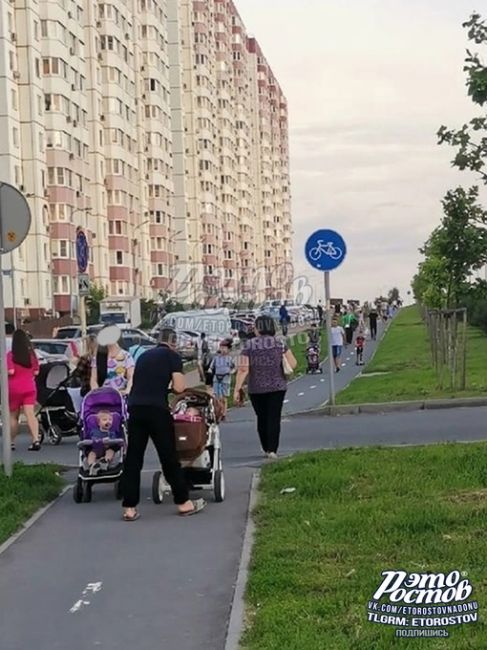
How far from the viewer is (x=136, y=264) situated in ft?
326

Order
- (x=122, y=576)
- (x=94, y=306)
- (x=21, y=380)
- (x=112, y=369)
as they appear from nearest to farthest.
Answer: (x=122, y=576) < (x=112, y=369) < (x=21, y=380) < (x=94, y=306)

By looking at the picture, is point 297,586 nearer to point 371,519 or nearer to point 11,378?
point 371,519

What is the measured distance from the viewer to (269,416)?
44.1 feet

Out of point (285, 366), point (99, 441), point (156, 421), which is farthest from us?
point (285, 366)

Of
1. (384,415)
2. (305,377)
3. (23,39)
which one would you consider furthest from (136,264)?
(384,415)

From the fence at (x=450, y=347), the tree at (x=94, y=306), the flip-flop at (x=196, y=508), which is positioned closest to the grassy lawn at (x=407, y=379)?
the fence at (x=450, y=347)

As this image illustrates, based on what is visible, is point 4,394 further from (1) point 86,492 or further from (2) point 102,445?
(1) point 86,492

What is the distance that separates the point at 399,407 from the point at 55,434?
5625mm

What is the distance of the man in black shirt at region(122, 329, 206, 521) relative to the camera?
10031mm

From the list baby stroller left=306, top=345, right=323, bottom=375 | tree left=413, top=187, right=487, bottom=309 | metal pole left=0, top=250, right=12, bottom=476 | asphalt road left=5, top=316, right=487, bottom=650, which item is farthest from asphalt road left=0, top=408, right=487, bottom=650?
baby stroller left=306, top=345, right=323, bottom=375

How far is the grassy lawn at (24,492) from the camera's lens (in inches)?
385

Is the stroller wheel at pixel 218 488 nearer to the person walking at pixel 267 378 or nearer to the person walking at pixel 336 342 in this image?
the person walking at pixel 267 378

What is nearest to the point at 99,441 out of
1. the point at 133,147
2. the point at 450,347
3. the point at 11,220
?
the point at 11,220

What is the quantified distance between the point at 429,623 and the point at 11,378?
1064 cm
